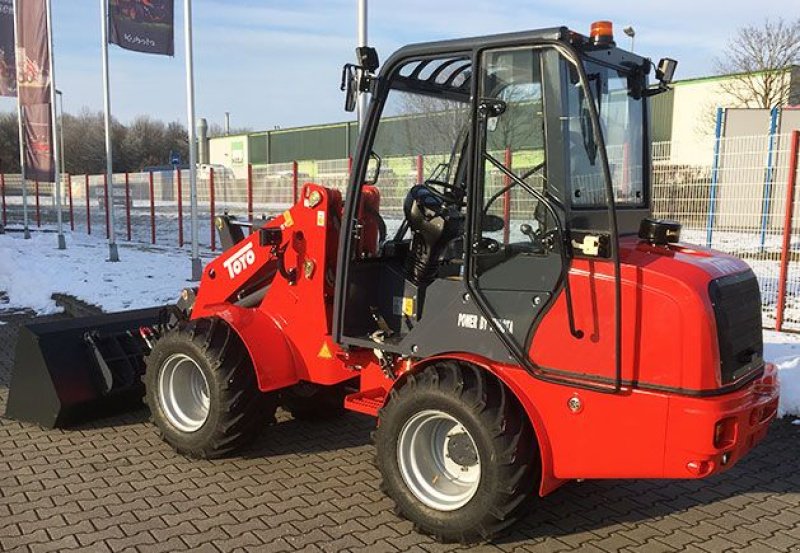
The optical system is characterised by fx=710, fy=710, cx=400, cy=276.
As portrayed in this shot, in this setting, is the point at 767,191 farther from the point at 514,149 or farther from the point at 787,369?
the point at 514,149

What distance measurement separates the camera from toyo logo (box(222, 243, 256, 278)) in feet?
15.2

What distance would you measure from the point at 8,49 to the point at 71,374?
14999 millimetres

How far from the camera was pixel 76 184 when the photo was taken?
29859 millimetres

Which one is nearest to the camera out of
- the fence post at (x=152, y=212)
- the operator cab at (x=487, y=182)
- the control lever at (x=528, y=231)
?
the operator cab at (x=487, y=182)

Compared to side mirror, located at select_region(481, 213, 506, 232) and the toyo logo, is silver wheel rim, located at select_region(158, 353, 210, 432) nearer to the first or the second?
the toyo logo

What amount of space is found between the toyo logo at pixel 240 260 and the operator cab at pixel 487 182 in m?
0.91

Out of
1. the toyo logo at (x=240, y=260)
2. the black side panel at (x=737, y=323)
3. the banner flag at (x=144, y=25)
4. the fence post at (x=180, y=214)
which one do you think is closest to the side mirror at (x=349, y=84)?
the toyo logo at (x=240, y=260)

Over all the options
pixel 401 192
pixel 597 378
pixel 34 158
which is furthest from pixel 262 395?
pixel 34 158

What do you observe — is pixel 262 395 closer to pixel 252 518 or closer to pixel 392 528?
pixel 252 518

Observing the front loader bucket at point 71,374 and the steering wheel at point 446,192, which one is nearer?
the steering wheel at point 446,192

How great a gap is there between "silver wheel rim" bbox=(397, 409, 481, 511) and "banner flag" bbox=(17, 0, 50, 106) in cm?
1509

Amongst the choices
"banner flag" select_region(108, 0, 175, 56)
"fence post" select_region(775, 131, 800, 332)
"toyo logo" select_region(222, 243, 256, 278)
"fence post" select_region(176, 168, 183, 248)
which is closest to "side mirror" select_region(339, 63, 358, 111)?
"toyo logo" select_region(222, 243, 256, 278)

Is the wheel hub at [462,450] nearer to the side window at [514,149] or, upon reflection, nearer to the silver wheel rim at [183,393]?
the side window at [514,149]

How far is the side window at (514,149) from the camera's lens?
10.6 ft
